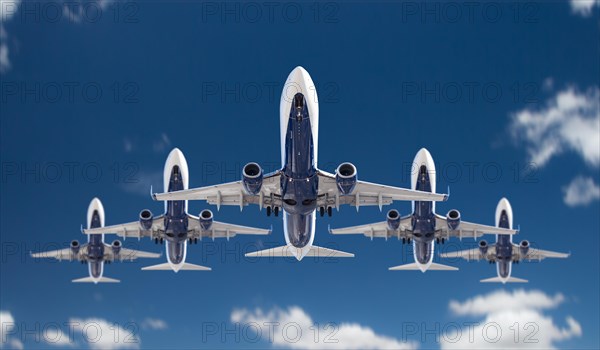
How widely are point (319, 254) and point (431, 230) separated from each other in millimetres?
10668

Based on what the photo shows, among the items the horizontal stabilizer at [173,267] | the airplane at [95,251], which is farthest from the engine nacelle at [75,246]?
the horizontal stabilizer at [173,267]

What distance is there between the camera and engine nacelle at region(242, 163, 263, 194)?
148 ft

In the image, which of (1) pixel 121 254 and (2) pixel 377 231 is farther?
(1) pixel 121 254

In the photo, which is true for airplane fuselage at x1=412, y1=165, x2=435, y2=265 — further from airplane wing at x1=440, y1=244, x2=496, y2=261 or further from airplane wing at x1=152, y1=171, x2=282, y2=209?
airplane wing at x1=152, y1=171, x2=282, y2=209

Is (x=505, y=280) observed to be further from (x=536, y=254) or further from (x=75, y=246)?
(x=75, y=246)

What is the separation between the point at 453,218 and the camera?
→ 209ft

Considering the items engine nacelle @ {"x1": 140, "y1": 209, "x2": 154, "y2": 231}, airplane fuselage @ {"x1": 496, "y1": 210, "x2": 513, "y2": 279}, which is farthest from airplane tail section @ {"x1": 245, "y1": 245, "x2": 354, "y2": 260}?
airplane fuselage @ {"x1": 496, "y1": 210, "x2": 513, "y2": 279}

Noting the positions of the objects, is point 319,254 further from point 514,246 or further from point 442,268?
point 514,246

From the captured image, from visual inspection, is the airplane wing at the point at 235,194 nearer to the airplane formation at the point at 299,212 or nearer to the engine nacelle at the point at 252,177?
the airplane formation at the point at 299,212

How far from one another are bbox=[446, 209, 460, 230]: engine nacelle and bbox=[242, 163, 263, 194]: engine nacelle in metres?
24.3

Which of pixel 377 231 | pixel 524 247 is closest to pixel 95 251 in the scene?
pixel 377 231

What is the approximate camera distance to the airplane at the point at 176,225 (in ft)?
215

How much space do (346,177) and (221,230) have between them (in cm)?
2739

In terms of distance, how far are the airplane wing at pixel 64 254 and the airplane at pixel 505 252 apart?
43484mm
